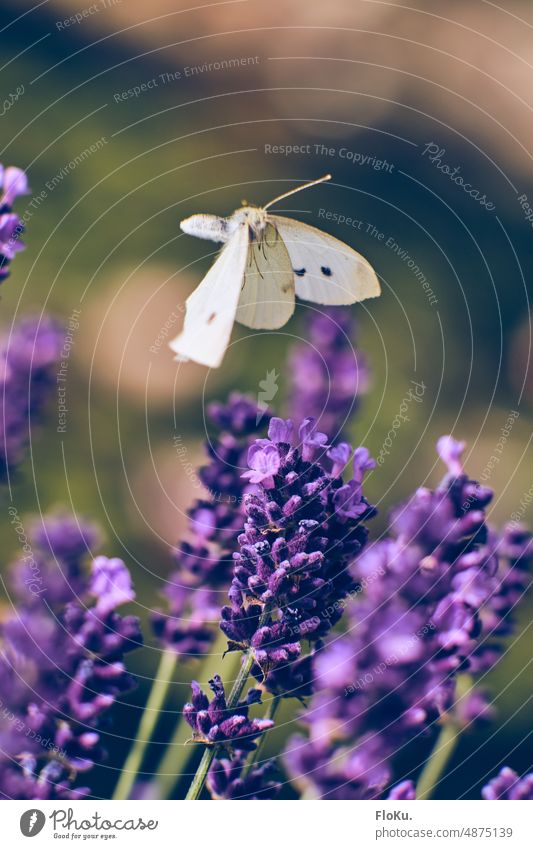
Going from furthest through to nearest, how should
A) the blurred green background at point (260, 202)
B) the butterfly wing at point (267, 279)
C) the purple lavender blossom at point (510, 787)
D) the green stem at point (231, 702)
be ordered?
the blurred green background at point (260, 202) → the butterfly wing at point (267, 279) → the purple lavender blossom at point (510, 787) → the green stem at point (231, 702)

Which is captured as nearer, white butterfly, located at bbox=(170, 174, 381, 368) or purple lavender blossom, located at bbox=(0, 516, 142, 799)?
purple lavender blossom, located at bbox=(0, 516, 142, 799)

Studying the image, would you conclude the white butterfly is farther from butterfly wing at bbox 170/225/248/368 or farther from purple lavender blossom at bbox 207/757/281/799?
purple lavender blossom at bbox 207/757/281/799

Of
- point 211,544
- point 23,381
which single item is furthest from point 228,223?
point 211,544

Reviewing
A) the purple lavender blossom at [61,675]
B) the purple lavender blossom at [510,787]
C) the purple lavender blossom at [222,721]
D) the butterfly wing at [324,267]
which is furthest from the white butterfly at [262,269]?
the purple lavender blossom at [510,787]

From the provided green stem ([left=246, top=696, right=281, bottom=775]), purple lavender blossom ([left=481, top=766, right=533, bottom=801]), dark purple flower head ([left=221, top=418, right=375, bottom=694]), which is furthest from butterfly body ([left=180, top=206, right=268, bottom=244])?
purple lavender blossom ([left=481, top=766, right=533, bottom=801])

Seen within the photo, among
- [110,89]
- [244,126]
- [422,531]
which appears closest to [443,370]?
[244,126]

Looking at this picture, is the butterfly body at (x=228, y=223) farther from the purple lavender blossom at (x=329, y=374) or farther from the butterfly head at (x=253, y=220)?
the purple lavender blossom at (x=329, y=374)
